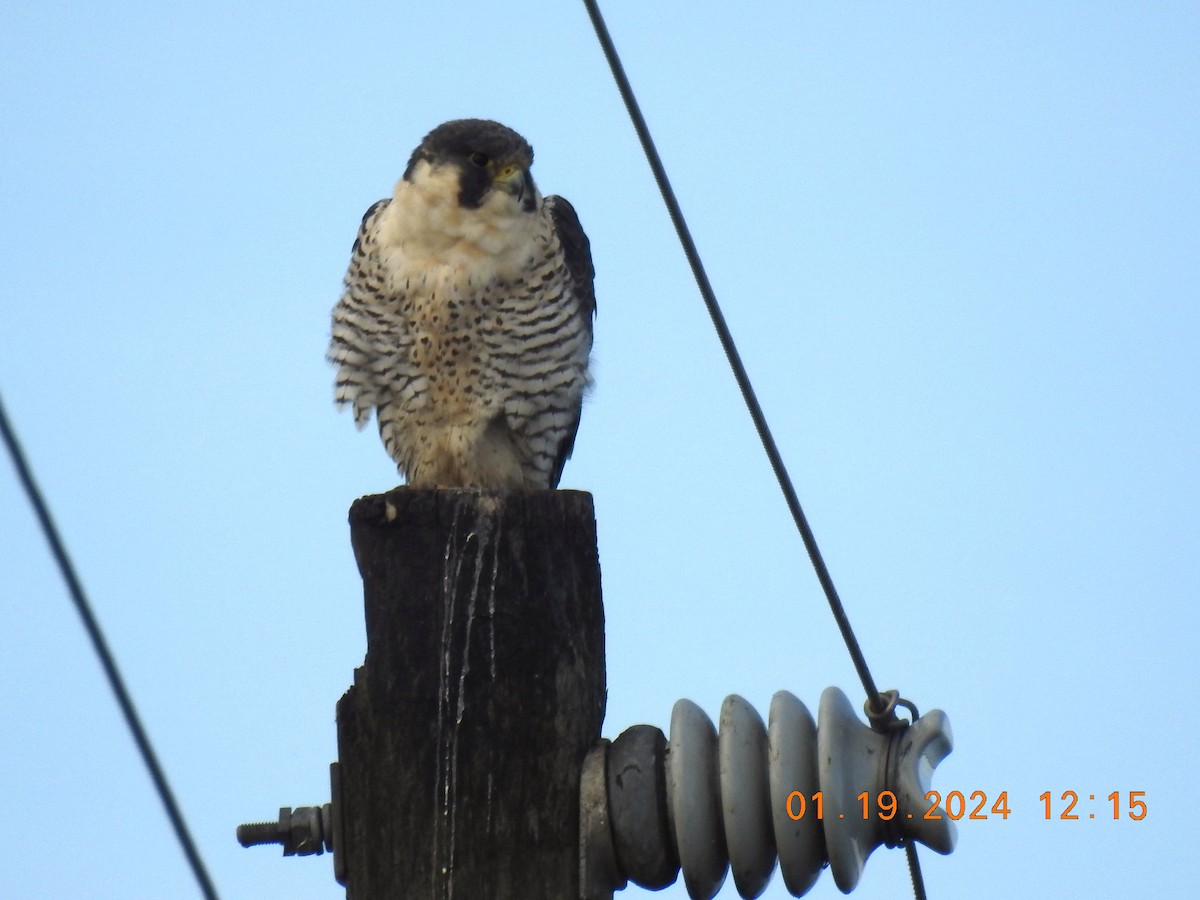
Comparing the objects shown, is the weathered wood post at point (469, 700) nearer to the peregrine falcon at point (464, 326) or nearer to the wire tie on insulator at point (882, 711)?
the wire tie on insulator at point (882, 711)

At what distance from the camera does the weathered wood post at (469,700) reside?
9.89 feet

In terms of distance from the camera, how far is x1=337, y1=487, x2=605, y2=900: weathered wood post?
3.01 m

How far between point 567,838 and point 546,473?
2.46 meters

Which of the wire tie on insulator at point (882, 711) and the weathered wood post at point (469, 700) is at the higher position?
the weathered wood post at point (469, 700)

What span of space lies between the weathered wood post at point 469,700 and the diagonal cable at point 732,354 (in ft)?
1.25

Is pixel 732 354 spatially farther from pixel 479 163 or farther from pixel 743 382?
pixel 479 163

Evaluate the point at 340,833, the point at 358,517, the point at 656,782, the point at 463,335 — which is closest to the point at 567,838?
the point at 656,782

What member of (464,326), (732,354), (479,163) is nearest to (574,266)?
(479,163)

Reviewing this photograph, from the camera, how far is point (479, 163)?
17.8ft

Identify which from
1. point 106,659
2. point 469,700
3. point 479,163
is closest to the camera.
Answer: point 106,659

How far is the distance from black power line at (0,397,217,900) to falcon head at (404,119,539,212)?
3009mm

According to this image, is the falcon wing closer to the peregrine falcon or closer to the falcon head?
the peregrine falcon

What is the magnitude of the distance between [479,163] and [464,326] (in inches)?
22.9

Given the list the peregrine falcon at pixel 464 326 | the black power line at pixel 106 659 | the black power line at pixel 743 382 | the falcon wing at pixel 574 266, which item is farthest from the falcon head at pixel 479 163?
the black power line at pixel 106 659
